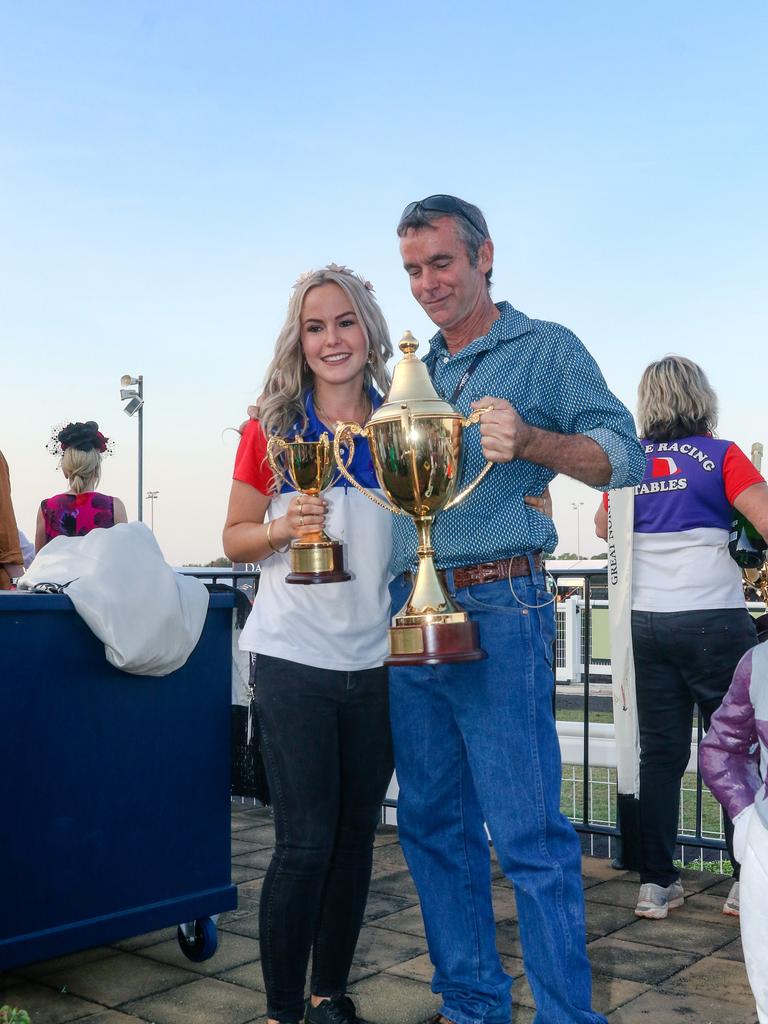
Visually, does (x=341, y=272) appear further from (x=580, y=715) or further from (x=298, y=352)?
(x=580, y=715)

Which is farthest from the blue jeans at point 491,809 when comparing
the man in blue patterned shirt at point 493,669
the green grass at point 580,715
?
the green grass at point 580,715

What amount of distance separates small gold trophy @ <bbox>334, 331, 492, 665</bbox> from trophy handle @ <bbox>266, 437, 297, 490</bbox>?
11.0 inches

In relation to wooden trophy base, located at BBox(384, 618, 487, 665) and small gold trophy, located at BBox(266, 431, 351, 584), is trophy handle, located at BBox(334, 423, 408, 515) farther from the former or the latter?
wooden trophy base, located at BBox(384, 618, 487, 665)

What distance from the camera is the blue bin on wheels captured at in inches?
115

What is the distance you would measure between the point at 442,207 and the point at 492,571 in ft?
2.91

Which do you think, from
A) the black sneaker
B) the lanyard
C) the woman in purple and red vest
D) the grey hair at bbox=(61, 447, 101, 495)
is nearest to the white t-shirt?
the lanyard

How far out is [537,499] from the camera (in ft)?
8.36

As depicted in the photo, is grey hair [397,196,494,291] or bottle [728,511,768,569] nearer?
grey hair [397,196,494,291]

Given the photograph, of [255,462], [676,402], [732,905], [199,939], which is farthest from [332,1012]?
[676,402]

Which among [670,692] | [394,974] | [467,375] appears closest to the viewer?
[467,375]

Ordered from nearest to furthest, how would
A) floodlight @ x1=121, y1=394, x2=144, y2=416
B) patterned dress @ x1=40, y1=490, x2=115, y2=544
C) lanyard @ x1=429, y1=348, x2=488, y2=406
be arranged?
lanyard @ x1=429, y1=348, x2=488, y2=406
patterned dress @ x1=40, y1=490, x2=115, y2=544
floodlight @ x1=121, y1=394, x2=144, y2=416

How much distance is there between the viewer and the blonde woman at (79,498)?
224 inches

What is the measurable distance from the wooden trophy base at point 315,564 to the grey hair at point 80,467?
11.9ft

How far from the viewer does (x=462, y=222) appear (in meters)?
2.52
